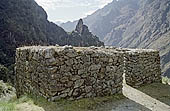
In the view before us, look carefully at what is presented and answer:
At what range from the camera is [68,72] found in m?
7.51

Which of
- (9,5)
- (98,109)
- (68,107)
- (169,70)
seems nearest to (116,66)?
(98,109)

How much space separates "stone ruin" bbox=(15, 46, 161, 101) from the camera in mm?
7273

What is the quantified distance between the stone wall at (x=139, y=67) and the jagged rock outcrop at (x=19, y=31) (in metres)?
47.4

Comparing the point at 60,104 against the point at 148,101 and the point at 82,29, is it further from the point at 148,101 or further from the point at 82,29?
the point at 82,29

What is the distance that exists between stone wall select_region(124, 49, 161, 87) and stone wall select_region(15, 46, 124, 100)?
2.60 meters

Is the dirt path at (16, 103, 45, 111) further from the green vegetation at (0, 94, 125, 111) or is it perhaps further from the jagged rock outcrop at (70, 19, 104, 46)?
the jagged rock outcrop at (70, 19, 104, 46)

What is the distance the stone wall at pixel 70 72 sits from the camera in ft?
23.8

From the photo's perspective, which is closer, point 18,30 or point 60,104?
point 60,104

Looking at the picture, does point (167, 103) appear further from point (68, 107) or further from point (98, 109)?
point (68, 107)

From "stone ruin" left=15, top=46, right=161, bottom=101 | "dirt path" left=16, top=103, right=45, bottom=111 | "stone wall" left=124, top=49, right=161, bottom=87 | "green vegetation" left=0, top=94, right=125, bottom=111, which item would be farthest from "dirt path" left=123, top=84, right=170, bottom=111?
"dirt path" left=16, top=103, right=45, bottom=111

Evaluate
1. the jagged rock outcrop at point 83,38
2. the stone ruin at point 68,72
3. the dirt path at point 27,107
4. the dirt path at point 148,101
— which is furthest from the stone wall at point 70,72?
the jagged rock outcrop at point 83,38

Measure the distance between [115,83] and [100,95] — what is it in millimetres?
993

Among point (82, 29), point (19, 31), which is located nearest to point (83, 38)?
point (82, 29)

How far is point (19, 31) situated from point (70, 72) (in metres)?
76.4
